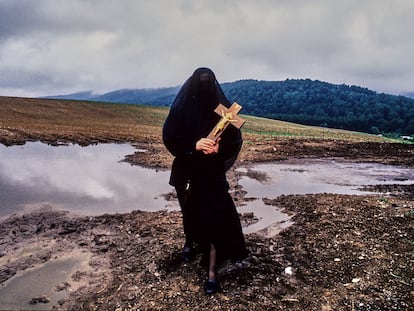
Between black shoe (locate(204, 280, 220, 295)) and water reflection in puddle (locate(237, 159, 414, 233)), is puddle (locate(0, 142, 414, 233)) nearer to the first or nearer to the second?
water reflection in puddle (locate(237, 159, 414, 233))

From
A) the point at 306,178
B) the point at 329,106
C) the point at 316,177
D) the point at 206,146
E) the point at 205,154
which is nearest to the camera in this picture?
the point at 206,146

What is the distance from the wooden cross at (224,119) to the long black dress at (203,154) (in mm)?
240

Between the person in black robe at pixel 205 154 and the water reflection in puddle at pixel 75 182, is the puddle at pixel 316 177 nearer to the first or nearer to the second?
the water reflection in puddle at pixel 75 182

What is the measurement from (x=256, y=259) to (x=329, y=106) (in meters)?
114

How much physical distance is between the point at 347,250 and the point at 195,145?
2679mm

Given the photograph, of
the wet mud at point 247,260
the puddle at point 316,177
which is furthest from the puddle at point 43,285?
the puddle at point 316,177

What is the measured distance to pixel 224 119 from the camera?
4320mm

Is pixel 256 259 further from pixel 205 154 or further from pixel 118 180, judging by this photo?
pixel 118 180

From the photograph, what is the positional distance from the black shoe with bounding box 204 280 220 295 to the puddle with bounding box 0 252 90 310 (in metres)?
1.47

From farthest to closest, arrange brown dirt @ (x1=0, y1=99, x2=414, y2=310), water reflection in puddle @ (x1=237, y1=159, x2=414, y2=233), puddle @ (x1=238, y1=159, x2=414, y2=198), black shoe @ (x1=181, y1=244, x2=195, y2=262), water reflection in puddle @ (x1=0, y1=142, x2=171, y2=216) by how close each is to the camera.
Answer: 1. puddle @ (x1=238, y1=159, x2=414, y2=198)
2. water reflection in puddle @ (x1=237, y1=159, x2=414, y2=233)
3. water reflection in puddle @ (x1=0, y1=142, x2=171, y2=216)
4. black shoe @ (x1=181, y1=244, x2=195, y2=262)
5. brown dirt @ (x1=0, y1=99, x2=414, y2=310)

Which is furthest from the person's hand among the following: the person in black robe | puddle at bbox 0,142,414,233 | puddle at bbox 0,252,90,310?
puddle at bbox 0,142,414,233

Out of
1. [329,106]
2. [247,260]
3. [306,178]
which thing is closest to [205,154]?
[247,260]

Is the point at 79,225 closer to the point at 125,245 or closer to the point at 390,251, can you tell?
the point at 125,245

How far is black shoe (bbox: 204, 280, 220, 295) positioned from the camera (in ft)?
14.2
